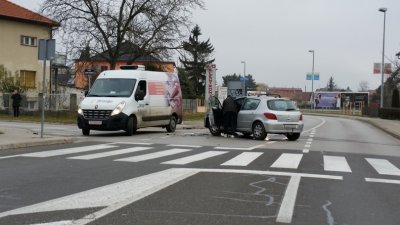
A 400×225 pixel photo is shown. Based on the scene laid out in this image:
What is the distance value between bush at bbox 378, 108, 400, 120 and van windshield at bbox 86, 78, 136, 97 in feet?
112

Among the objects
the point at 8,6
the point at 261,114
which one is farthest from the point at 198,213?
the point at 8,6

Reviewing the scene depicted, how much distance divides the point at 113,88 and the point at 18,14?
88.2 feet

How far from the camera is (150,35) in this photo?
35.4 m

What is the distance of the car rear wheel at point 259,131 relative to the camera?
20.1m

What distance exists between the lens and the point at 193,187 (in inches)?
345

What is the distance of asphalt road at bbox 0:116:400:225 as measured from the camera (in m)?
6.73

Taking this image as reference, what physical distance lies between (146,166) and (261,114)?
30.7 ft

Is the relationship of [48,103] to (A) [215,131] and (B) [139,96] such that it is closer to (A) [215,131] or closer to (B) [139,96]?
(B) [139,96]

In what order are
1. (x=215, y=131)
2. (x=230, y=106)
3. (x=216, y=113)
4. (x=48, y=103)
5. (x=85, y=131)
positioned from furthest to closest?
(x=48, y=103) < (x=215, y=131) < (x=216, y=113) < (x=230, y=106) < (x=85, y=131)

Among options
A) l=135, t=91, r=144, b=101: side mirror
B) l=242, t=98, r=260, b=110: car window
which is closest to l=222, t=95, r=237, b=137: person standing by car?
l=242, t=98, r=260, b=110: car window

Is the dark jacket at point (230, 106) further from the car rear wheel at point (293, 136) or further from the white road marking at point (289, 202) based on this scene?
the white road marking at point (289, 202)

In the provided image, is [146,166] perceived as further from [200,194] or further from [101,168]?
[200,194]

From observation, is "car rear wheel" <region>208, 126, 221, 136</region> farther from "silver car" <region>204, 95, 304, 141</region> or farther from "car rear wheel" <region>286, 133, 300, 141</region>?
"car rear wheel" <region>286, 133, 300, 141</region>

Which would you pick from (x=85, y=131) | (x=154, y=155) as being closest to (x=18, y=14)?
(x=85, y=131)
